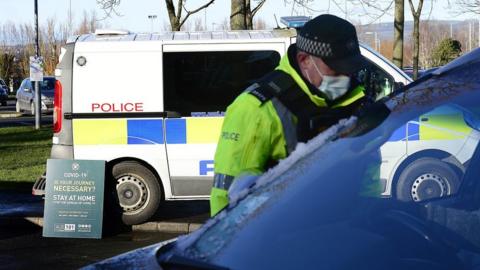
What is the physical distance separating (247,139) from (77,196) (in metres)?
5.90

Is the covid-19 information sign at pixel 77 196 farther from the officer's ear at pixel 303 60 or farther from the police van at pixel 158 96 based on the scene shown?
the officer's ear at pixel 303 60

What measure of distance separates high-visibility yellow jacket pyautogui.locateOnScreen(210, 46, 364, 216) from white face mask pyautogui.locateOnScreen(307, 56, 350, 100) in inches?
2.0

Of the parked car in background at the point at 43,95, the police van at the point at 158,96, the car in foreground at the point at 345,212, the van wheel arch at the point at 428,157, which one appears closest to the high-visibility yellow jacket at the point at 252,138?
the car in foreground at the point at 345,212

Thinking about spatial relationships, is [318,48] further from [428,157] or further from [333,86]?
[428,157]

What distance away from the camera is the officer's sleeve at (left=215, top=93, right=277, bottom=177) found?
2.91 metres

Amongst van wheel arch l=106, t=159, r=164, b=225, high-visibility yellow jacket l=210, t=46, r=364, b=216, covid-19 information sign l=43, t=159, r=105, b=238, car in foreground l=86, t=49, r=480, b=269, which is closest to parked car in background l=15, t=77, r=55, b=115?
→ van wheel arch l=106, t=159, r=164, b=225

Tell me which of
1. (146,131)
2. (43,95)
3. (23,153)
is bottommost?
(23,153)

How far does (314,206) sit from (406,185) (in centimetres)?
40

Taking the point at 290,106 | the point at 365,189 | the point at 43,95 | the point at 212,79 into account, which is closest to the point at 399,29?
the point at 212,79

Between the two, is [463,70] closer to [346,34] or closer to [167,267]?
[346,34]

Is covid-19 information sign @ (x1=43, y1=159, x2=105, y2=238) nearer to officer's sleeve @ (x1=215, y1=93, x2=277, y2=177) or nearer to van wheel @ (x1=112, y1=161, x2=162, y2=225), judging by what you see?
van wheel @ (x1=112, y1=161, x2=162, y2=225)

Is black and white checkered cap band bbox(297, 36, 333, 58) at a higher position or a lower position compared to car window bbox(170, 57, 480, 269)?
higher

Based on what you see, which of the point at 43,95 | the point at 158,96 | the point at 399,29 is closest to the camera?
the point at 158,96

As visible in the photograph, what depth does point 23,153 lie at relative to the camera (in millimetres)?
16016
